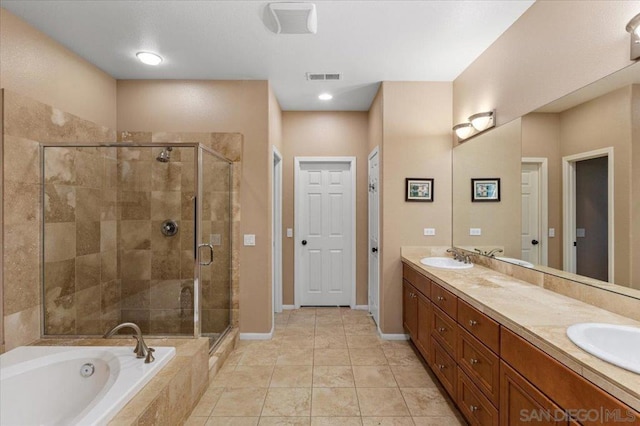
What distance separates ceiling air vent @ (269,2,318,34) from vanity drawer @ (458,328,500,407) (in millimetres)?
2344

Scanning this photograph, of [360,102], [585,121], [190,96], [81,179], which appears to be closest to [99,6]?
[190,96]

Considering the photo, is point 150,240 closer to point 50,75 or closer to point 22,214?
point 22,214

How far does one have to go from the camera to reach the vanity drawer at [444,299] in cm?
191

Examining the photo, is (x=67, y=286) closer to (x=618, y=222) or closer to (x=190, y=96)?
(x=190, y=96)

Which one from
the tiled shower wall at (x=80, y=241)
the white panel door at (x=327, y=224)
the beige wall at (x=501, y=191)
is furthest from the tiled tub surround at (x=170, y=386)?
the beige wall at (x=501, y=191)

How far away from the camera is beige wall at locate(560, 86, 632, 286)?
1.35 m

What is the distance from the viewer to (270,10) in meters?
1.94

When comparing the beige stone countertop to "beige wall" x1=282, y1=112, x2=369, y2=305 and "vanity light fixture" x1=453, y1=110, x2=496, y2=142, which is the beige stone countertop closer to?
"vanity light fixture" x1=453, y1=110, x2=496, y2=142

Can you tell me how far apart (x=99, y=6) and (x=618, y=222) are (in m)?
3.40

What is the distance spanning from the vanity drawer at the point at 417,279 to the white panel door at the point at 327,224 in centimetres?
117

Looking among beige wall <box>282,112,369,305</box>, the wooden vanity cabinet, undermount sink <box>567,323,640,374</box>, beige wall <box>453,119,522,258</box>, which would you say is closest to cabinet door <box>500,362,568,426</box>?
the wooden vanity cabinet

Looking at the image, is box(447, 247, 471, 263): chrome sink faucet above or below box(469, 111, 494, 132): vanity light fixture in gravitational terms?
below

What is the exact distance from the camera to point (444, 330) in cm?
205

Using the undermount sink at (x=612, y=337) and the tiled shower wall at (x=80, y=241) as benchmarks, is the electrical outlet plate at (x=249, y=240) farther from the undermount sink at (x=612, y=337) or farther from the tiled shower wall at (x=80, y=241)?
the undermount sink at (x=612, y=337)
